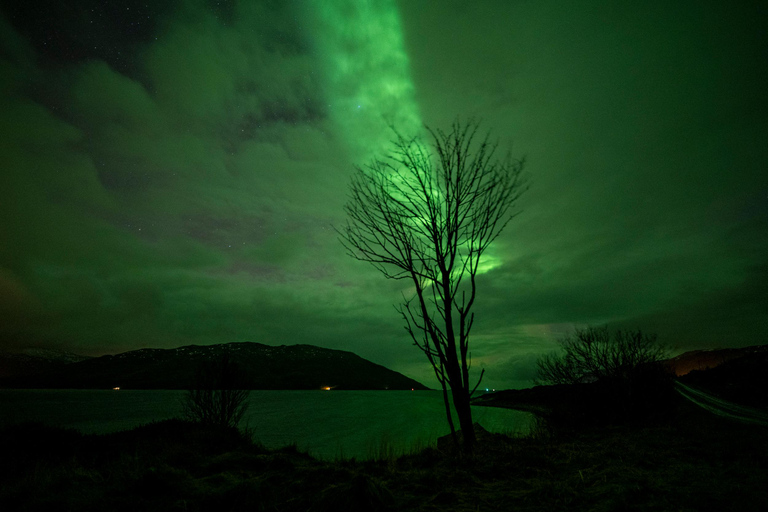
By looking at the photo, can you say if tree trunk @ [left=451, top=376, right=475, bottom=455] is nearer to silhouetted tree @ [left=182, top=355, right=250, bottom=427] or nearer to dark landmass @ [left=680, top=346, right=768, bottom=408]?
dark landmass @ [left=680, top=346, right=768, bottom=408]

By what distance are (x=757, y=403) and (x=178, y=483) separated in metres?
23.9

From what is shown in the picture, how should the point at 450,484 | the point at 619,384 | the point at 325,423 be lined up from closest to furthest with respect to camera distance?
the point at 450,484, the point at 619,384, the point at 325,423

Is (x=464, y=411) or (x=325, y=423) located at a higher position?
(x=464, y=411)

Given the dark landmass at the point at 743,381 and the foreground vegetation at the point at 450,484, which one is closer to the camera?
the foreground vegetation at the point at 450,484

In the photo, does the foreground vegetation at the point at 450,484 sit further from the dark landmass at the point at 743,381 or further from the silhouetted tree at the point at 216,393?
the dark landmass at the point at 743,381

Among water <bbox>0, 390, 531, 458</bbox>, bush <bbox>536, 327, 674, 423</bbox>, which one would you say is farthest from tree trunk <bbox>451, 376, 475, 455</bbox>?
bush <bbox>536, 327, 674, 423</bbox>

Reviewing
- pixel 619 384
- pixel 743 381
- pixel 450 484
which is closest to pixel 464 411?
pixel 450 484

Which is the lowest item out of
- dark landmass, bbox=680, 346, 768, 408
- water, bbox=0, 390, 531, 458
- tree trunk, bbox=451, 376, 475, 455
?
water, bbox=0, 390, 531, 458

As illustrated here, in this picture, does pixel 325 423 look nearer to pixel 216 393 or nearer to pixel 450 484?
pixel 216 393

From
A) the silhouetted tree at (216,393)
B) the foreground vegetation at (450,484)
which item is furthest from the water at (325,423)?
the silhouetted tree at (216,393)

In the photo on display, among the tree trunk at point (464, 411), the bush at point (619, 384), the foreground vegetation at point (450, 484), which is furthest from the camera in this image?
the bush at point (619, 384)

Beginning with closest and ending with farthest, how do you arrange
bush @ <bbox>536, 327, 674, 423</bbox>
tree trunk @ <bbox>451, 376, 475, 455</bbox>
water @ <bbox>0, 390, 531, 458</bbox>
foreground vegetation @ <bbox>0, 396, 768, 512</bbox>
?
foreground vegetation @ <bbox>0, 396, 768, 512</bbox> < tree trunk @ <bbox>451, 376, 475, 455</bbox> < bush @ <bbox>536, 327, 674, 423</bbox> < water @ <bbox>0, 390, 531, 458</bbox>

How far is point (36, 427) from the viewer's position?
18.0m

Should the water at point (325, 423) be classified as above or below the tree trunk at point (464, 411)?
below
